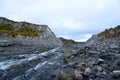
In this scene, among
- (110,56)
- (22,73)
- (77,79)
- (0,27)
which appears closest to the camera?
(77,79)

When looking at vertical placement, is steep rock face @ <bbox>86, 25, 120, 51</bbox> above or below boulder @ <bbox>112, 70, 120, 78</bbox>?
above

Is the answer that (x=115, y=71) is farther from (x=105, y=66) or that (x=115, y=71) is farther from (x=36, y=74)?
(x=36, y=74)

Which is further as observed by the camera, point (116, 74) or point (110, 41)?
point (110, 41)

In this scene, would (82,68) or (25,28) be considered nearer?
(82,68)

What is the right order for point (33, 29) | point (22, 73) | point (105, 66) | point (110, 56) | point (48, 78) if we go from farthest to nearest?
1. point (33, 29)
2. point (110, 56)
3. point (22, 73)
4. point (105, 66)
5. point (48, 78)

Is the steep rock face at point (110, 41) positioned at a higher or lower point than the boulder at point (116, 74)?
higher

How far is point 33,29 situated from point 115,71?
16471 centimetres

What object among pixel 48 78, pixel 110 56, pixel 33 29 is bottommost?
pixel 48 78

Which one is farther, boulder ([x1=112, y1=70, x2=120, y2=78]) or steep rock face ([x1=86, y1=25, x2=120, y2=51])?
steep rock face ([x1=86, y1=25, x2=120, y2=51])

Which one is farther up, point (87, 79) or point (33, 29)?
point (33, 29)

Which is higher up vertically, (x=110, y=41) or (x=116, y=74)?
(x=110, y=41)

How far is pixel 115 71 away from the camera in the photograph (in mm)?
20328

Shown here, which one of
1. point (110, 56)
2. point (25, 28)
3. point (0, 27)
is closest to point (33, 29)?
point (25, 28)

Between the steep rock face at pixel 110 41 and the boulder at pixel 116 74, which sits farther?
the steep rock face at pixel 110 41
